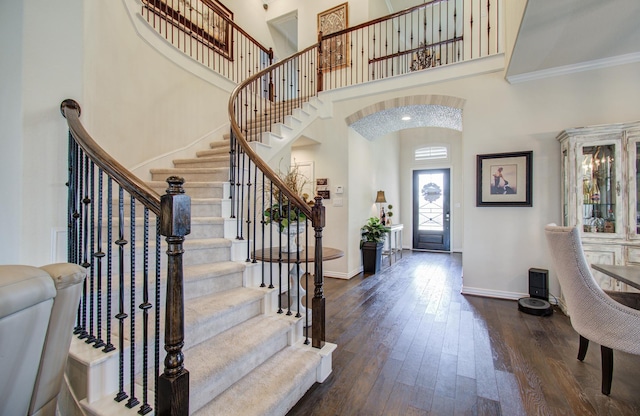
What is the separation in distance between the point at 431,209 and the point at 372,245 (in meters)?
3.49

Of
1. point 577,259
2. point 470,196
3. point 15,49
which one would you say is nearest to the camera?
point 15,49

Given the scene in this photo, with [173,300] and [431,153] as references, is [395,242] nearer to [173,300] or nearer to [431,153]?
[431,153]

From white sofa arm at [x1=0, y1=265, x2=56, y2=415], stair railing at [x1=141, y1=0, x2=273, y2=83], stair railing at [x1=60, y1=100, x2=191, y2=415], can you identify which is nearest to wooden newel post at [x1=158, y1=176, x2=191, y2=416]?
stair railing at [x1=60, y1=100, x2=191, y2=415]

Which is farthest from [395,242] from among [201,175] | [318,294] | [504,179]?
[318,294]

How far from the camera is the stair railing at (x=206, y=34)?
4.14 meters

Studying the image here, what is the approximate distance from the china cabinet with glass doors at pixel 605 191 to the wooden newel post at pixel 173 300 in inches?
154

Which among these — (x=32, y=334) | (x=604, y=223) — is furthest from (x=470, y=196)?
(x=32, y=334)

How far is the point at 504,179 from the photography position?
3.79m

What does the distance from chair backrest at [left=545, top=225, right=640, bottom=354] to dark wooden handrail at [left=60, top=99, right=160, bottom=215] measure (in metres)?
2.42

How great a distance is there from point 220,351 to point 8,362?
40.6 inches

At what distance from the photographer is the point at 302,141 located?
519 centimetres

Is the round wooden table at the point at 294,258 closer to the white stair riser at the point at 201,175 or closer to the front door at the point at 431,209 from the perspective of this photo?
the white stair riser at the point at 201,175

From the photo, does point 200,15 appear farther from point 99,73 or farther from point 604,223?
point 604,223

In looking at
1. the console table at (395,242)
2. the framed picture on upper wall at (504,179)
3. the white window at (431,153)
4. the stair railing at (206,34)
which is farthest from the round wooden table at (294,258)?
the white window at (431,153)
